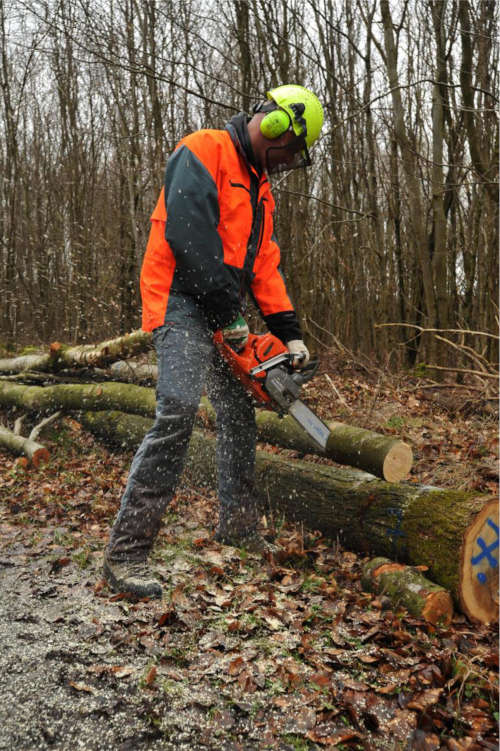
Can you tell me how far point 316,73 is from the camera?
10.2m

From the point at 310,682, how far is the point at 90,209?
13.7m

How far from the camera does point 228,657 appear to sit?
2283mm

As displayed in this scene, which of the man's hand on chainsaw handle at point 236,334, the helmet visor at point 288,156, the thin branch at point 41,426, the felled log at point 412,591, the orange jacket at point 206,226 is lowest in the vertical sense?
the felled log at point 412,591

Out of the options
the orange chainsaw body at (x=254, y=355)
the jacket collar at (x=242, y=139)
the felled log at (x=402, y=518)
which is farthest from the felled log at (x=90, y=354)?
the jacket collar at (x=242, y=139)

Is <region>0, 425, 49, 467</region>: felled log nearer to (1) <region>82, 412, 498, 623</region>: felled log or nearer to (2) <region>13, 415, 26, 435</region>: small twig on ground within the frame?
(2) <region>13, 415, 26, 435</region>: small twig on ground

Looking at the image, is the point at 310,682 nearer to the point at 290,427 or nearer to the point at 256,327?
the point at 290,427

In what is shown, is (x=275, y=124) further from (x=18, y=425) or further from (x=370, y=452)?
(x=18, y=425)

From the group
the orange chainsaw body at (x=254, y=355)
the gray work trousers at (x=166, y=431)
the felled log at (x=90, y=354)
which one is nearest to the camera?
the gray work trousers at (x=166, y=431)

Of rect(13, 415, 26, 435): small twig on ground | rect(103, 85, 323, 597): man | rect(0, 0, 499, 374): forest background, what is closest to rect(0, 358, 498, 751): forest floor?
rect(103, 85, 323, 597): man

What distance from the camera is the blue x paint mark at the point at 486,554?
9.03ft

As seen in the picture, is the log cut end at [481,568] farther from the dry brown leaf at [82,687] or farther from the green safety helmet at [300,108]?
the green safety helmet at [300,108]

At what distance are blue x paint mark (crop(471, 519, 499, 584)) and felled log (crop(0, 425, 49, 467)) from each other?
417 cm

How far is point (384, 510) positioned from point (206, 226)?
1.81 metres

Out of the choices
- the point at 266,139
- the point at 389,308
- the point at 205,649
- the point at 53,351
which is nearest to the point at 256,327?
the point at 389,308
